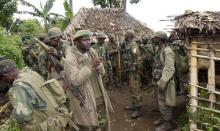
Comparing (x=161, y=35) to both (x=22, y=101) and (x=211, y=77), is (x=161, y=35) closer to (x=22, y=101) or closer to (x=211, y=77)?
(x=211, y=77)

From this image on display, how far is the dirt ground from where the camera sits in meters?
8.93

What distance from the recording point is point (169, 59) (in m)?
7.73

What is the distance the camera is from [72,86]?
18.0ft

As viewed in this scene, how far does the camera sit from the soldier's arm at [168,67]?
7707 mm

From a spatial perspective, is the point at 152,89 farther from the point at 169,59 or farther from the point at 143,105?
the point at 169,59

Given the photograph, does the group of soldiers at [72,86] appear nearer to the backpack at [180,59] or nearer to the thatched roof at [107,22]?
the backpack at [180,59]

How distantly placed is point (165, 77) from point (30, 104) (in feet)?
14.0

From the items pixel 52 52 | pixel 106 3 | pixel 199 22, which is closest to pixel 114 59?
pixel 199 22

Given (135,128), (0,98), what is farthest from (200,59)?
(0,98)

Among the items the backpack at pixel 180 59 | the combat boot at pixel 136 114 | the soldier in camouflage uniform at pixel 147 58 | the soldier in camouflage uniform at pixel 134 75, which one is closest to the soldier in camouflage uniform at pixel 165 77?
the backpack at pixel 180 59

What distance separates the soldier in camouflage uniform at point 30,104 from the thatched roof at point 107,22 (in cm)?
1145

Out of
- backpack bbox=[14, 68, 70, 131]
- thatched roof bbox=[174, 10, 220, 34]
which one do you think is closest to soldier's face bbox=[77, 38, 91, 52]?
backpack bbox=[14, 68, 70, 131]

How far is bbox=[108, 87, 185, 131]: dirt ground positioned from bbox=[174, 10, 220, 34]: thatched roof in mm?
2435

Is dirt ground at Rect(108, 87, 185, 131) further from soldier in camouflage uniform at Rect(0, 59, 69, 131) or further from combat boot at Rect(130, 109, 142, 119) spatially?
soldier in camouflage uniform at Rect(0, 59, 69, 131)
